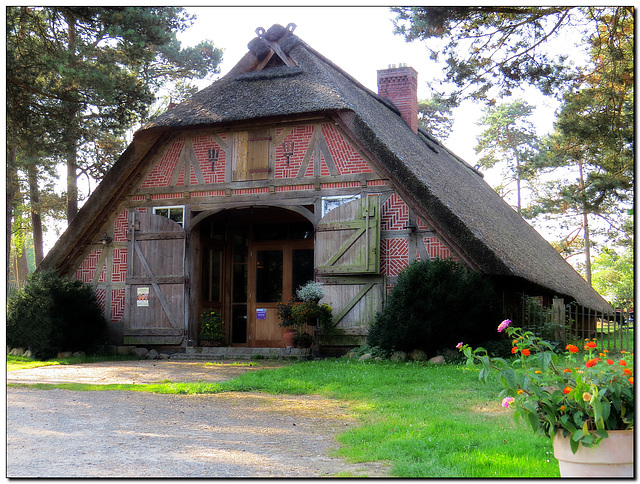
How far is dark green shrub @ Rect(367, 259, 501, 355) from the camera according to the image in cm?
1117

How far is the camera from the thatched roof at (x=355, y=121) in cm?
1186

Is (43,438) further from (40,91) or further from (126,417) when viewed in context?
(40,91)

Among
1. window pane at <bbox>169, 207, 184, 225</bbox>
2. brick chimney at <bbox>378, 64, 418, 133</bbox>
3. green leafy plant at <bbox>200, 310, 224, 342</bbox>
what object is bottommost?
green leafy plant at <bbox>200, 310, 224, 342</bbox>

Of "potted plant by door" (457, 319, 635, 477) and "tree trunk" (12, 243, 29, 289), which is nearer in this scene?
"potted plant by door" (457, 319, 635, 477)

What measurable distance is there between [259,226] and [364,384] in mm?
8041

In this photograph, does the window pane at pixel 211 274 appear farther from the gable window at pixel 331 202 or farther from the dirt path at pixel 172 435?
the dirt path at pixel 172 435

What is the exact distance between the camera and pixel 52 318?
13.5 metres

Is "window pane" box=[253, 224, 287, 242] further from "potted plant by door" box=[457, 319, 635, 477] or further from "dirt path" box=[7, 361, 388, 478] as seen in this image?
"potted plant by door" box=[457, 319, 635, 477]

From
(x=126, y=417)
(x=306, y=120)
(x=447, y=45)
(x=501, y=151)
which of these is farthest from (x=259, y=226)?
(x=501, y=151)

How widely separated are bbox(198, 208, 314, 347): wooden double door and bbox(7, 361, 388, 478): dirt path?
7.02 metres

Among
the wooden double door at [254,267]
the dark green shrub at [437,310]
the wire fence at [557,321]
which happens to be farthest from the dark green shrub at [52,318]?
the wire fence at [557,321]

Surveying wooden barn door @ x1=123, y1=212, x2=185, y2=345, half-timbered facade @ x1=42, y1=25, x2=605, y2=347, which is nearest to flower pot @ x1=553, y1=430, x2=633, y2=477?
half-timbered facade @ x1=42, y1=25, x2=605, y2=347

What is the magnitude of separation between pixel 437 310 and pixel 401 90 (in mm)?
9774

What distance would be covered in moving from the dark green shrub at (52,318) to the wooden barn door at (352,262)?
5088 mm
